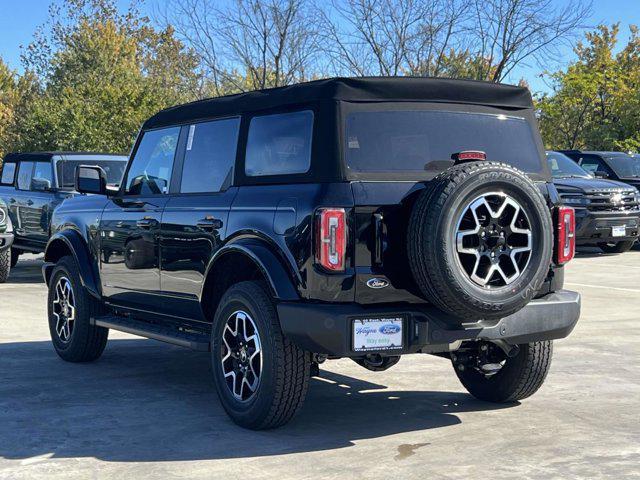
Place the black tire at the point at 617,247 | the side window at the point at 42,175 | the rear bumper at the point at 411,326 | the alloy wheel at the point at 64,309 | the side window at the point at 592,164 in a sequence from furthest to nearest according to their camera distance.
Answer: the side window at the point at 592,164 → the black tire at the point at 617,247 → the side window at the point at 42,175 → the alloy wheel at the point at 64,309 → the rear bumper at the point at 411,326

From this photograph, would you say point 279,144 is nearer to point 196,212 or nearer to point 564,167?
point 196,212

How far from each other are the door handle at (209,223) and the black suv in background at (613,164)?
565 inches

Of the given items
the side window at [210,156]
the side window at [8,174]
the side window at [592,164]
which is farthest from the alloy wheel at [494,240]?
the side window at [592,164]

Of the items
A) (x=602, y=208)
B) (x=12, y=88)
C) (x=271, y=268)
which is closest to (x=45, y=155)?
(x=602, y=208)

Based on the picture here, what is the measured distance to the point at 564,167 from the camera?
18.9m

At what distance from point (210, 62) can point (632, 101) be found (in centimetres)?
1529

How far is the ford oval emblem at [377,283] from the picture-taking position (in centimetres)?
536

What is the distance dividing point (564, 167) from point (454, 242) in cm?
1430

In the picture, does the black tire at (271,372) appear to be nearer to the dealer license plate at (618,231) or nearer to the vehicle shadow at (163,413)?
the vehicle shadow at (163,413)

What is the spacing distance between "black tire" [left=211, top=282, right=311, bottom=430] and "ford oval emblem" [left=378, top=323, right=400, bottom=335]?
526 millimetres

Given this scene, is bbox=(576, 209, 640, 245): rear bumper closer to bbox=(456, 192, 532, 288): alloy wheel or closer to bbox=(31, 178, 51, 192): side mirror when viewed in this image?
bbox=(31, 178, 51, 192): side mirror

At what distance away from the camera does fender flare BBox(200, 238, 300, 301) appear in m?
5.50

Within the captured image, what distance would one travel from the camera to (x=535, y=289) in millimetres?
5438

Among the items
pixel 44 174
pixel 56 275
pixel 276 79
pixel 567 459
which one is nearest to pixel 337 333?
pixel 567 459
